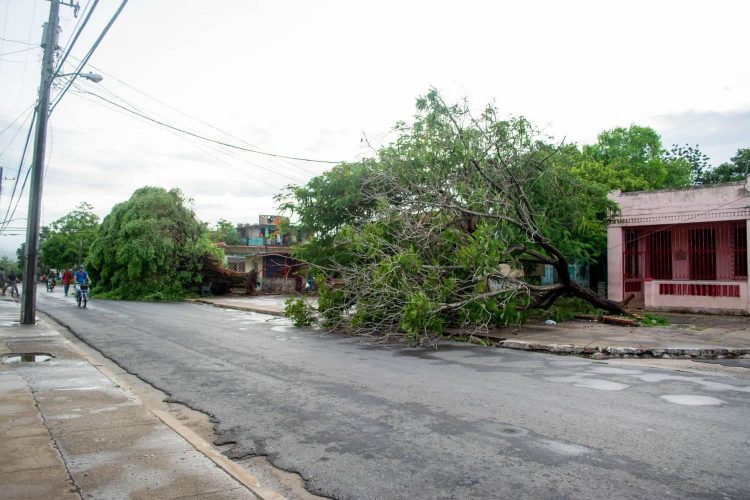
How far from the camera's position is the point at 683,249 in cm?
1905

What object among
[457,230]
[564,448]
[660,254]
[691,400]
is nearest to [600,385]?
[691,400]

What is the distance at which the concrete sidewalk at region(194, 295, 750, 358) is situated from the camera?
10328 millimetres

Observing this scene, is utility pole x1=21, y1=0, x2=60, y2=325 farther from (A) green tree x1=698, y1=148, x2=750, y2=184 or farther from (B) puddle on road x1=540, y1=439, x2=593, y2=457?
(A) green tree x1=698, y1=148, x2=750, y2=184

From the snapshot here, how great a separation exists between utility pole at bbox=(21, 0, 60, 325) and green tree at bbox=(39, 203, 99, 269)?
179 feet

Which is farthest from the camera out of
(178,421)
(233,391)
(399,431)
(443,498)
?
(233,391)

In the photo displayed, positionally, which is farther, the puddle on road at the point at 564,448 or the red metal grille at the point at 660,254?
the red metal grille at the point at 660,254

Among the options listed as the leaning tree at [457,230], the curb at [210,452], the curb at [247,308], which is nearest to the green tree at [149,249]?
the curb at [247,308]

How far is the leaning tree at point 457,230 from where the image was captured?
1255cm

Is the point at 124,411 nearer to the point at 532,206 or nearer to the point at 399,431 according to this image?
the point at 399,431

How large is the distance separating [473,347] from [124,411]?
7.12 m

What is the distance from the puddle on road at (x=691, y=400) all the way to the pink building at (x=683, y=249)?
1163cm

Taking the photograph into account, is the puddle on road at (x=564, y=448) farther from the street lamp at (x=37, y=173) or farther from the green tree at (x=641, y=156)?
the green tree at (x=641, y=156)

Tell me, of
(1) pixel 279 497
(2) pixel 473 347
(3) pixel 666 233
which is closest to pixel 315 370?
(2) pixel 473 347

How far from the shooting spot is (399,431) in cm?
533
